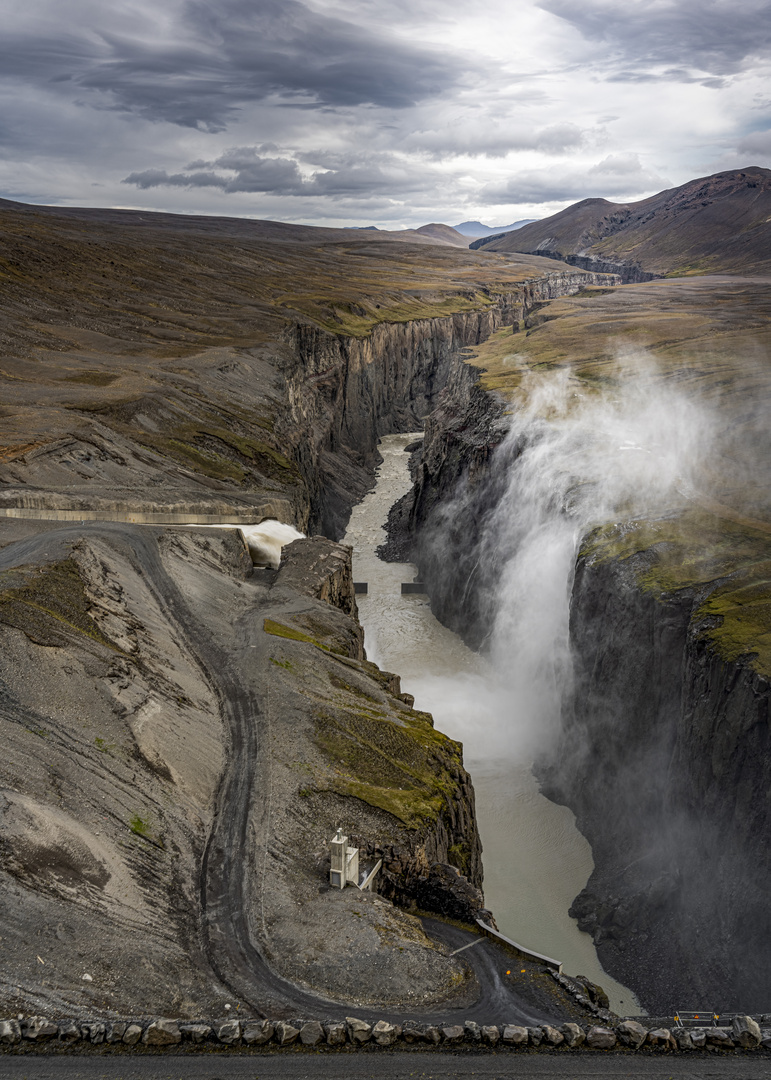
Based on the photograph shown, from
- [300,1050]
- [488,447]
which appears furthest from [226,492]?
[300,1050]

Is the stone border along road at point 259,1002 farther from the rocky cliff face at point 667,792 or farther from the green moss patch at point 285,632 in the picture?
the rocky cliff face at point 667,792

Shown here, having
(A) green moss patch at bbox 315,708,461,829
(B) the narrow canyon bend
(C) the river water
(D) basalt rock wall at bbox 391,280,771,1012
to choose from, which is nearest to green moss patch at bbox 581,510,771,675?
(B) the narrow canyon bend

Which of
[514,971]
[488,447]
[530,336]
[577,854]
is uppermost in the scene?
[530,336]

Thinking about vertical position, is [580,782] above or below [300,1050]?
below

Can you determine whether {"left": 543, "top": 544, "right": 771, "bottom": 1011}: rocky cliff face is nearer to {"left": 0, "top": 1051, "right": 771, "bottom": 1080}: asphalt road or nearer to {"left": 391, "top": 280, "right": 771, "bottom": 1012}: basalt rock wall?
{"left": 391, "top": 280, "right": 771, "bottom": 1012}: basalt rock wall

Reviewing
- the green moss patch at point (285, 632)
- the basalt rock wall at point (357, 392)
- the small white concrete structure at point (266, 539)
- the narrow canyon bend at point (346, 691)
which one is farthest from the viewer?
the basalt rock wall at point (357, 392)

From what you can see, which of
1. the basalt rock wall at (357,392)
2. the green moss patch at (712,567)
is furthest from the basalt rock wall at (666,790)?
the basalt rock wall at (357,392)

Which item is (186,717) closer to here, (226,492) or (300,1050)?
(300,1050)
